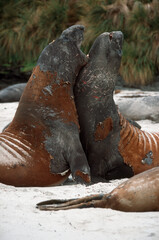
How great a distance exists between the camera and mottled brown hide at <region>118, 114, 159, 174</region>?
4051mm

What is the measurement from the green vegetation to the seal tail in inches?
375

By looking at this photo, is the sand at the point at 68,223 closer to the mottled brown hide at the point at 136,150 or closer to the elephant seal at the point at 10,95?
the mottled brown hide at the point at 136,150

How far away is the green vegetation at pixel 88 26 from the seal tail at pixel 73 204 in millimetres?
9526

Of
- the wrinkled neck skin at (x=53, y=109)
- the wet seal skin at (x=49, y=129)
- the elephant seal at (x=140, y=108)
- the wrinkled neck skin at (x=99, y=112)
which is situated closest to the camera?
the wet seal skin at (x=49, y=129)

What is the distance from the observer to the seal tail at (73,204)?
2.55 m

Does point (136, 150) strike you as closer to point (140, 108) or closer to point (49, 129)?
point (49, 129)

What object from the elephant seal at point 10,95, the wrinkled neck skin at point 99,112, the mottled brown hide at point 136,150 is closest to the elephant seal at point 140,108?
the mottled brown hide at point 136,150

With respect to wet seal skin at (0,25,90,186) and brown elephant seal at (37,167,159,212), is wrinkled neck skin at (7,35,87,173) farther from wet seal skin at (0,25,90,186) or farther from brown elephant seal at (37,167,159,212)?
brown elephant seal at (37,167,159,212)

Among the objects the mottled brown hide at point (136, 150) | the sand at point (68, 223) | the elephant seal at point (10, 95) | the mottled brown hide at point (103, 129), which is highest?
the sand at point (68, 223)

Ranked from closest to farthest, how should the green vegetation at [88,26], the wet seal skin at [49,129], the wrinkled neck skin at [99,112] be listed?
the wet seal skin at [49,129]
the wrinkled neck skin at [99,112]
the green vegetation at [88,26]

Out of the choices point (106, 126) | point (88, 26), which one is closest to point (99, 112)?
point (106, 126)

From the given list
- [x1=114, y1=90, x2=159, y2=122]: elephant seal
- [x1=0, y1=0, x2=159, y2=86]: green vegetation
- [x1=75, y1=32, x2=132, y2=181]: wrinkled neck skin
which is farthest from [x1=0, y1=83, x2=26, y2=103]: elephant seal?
[x1=75, y1=32, x2=132, y2=181]: wrinkled neck skin

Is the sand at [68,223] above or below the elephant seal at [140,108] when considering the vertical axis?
above

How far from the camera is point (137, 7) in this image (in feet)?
39.3
